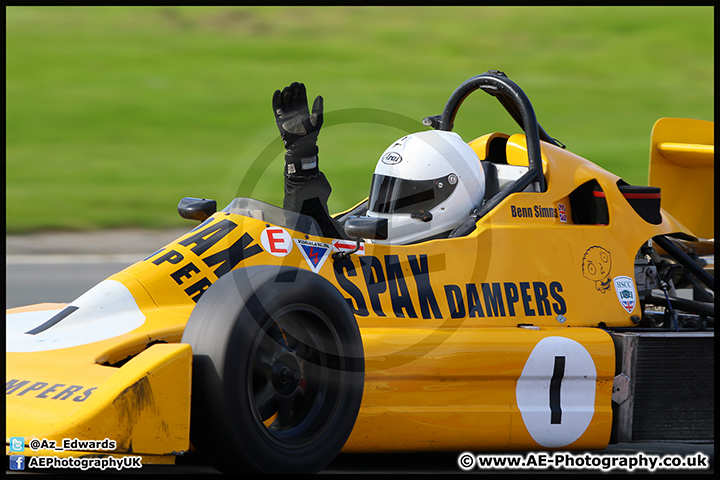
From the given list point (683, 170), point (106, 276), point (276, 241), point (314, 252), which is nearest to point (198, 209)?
point (276, 241)

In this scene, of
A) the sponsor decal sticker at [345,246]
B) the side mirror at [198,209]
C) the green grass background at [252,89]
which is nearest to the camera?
the sponsor decal sticker at [345,246]

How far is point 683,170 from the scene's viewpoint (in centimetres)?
635

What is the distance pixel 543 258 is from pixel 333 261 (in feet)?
4.24

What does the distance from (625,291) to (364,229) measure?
1.75 m

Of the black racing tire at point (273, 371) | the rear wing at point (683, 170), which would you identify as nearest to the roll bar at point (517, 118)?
the rear wing at point (683, 170)

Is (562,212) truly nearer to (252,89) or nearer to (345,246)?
(345,246)

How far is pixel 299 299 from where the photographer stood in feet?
11.8

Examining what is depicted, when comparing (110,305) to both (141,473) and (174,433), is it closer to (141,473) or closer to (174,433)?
(141,473)

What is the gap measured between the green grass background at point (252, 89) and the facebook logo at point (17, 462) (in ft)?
24.1

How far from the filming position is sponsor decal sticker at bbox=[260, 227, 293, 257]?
4238 mm

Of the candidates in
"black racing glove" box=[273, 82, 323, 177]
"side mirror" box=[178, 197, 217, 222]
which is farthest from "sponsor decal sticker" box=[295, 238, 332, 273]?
"side mirror" box=[178, 197, 217, 222]

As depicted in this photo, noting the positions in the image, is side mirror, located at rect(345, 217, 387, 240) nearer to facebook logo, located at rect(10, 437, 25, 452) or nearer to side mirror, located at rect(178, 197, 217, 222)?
side mirror, located at rect(178, 197, 217, 222)

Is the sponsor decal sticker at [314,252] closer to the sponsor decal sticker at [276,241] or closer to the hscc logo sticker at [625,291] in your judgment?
the sponsor decal sticker at [276,241]

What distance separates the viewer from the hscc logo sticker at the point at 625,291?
198 inches
